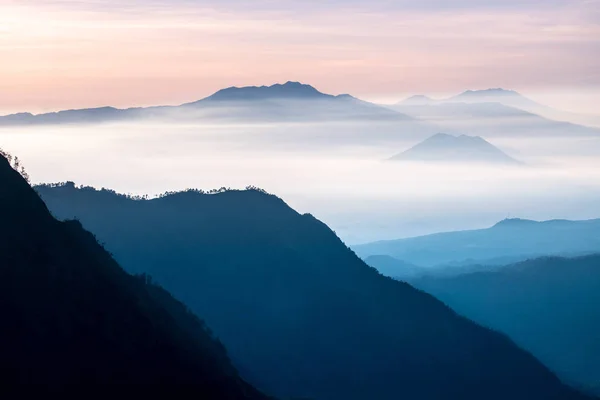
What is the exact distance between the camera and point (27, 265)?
115 m

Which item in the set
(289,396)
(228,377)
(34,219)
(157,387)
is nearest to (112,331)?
(157,387)

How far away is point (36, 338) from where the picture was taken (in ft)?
355

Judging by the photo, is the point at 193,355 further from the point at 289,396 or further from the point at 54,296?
the point at 289,396

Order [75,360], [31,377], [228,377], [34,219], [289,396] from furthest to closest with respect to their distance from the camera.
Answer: [289,396]
[228,377]
[34,219]
[75,360]
[31,377]

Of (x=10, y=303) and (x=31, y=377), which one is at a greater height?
(x=10, y=303)

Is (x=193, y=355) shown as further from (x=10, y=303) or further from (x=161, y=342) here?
(x=10, y=303)

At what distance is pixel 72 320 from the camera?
115938 mm

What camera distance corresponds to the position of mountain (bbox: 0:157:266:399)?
107 m

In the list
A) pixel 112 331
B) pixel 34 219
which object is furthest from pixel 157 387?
pixel 34 219

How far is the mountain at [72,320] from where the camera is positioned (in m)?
107

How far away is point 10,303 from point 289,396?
96.8 metres

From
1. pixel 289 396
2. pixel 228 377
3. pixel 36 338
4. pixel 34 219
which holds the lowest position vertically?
pixel 289 396

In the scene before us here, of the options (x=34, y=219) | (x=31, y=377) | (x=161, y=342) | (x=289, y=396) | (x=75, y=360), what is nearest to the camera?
(x=31, y=377)

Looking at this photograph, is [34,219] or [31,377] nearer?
[31,377]
